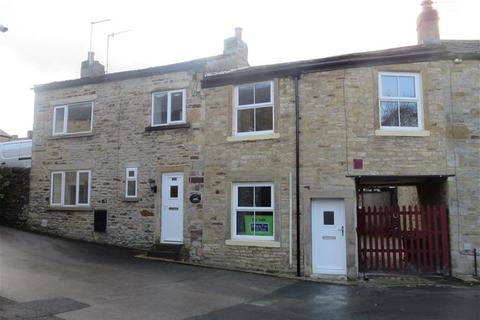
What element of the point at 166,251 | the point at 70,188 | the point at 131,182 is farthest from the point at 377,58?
the point at 70,188

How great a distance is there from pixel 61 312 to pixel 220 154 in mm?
6935

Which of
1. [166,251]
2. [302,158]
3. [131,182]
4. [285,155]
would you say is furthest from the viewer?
[131,182]

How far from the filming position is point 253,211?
12883 millimetres

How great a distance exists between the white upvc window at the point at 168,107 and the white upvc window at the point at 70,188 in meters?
3.50

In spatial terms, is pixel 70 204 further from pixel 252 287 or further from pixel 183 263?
pixel 252 287

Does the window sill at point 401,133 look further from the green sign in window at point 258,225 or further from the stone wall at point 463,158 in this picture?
the green sign in window at point 258,225

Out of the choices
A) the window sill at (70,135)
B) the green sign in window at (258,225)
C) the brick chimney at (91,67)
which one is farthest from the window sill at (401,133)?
the brick chimney at (91,67)

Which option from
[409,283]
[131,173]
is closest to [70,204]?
[131,173]

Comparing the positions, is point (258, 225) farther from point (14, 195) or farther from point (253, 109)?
point (14, 195)

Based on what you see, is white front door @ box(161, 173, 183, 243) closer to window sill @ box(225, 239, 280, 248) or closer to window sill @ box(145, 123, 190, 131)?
window sill @ box(145, 123, 190, 131)

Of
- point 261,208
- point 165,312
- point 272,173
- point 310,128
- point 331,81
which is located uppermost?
point 331,81

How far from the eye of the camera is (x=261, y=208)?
1272 centimetres

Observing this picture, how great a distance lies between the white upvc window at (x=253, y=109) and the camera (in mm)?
13070

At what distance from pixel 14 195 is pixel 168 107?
8.07 m
